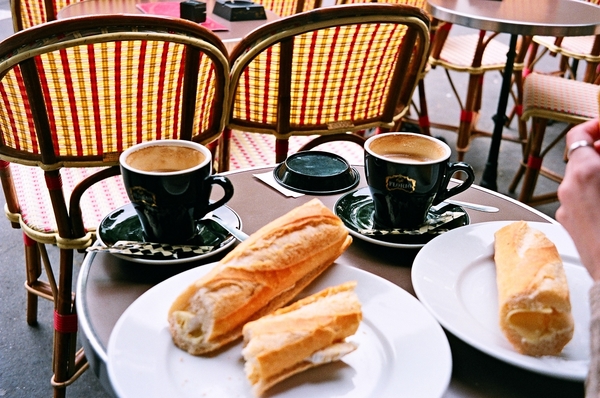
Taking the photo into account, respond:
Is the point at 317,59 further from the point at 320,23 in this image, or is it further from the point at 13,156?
the point at 13,156

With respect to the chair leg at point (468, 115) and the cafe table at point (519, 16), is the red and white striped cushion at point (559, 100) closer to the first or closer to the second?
the cafe table at point (519, 16)

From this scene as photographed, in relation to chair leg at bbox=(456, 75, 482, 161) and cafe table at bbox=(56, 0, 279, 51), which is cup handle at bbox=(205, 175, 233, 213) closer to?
cafe table at bbox=(56, 0, 279, 51)

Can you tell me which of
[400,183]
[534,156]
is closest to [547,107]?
[534,156]

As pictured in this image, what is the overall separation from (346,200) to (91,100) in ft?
2.34

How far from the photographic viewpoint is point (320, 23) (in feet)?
4.89

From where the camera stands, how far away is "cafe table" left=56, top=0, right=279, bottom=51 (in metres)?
2.14

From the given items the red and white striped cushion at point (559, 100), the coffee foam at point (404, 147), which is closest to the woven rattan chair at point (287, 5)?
the red and white striped cushion at point (559, 100)

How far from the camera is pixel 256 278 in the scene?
2.17 ft

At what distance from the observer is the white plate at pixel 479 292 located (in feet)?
2.01

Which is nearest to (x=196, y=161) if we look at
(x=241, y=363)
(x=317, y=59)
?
(x=241, y=363)

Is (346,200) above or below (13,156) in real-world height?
above

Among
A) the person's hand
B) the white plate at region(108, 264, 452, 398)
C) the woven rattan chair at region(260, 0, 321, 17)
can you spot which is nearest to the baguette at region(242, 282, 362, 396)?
the white plate at region(108, 264, 452, 398)

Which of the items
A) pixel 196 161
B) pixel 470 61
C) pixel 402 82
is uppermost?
pixel 196 161

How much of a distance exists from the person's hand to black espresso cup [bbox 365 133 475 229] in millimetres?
197
